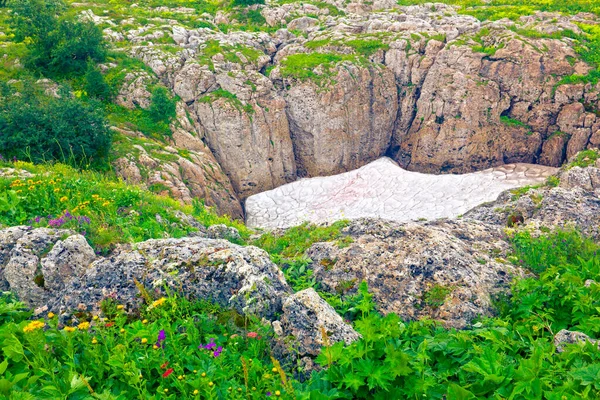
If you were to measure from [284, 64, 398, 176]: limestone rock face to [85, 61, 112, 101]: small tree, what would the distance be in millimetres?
13423

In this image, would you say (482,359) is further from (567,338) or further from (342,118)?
(342,118)

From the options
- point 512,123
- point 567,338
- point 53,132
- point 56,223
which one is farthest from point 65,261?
point 512,123

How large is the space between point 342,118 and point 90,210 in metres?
25.1

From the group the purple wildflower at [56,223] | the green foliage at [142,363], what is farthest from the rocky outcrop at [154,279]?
the purple wildflower at [56,223]

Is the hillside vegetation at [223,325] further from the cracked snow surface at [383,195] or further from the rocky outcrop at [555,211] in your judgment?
the cracked snow surface at [383,195]

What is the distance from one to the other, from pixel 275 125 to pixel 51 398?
27851 mm

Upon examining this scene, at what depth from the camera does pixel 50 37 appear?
2464 centimetres

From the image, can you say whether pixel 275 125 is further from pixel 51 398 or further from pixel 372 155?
pixel 51 398

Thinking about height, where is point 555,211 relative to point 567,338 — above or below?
below

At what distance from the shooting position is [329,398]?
346 centimetres

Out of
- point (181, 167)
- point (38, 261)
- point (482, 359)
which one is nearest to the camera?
point (482, 359)

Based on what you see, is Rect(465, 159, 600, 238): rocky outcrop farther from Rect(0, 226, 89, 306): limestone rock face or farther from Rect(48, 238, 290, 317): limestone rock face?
Rect(0, 226, 89, 306): limestone rock face

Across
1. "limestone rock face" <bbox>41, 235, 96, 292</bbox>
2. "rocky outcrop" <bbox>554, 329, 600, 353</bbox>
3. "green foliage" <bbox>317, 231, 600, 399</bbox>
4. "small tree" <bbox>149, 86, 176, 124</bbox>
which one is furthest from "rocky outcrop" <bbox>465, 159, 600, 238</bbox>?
"small tree" <bbox>149, 86, 176, 124</bbox>

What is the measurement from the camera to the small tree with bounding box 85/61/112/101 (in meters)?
24.7
